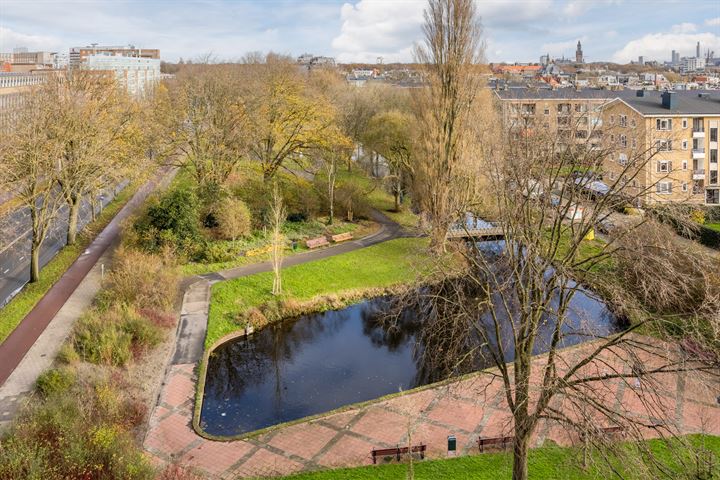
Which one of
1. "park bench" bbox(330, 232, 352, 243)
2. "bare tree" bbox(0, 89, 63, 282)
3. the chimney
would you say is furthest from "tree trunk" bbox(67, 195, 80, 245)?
the chimney

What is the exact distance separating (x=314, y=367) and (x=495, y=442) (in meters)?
7.54

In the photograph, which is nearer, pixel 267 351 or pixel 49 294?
pixel 267 351

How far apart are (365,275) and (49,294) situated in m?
13.5

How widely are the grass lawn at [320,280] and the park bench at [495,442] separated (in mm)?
8728

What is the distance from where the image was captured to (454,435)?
1505 centimetres

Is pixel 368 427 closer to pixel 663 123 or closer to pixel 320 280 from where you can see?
pixel 320 280

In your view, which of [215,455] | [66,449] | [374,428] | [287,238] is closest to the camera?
[66,449]

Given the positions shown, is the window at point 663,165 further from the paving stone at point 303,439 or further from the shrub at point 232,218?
the paving stone at point 303,439

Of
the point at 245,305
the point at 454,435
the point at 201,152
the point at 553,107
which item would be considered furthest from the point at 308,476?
the point at 553,107

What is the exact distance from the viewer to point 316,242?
1270 inches

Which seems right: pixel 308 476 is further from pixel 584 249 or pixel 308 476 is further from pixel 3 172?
pixel 584 249

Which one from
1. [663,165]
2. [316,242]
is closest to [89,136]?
[316,242]

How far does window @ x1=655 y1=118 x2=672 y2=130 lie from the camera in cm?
4025

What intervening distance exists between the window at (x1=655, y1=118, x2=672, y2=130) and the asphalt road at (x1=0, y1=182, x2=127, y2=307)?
36920 millimetres
